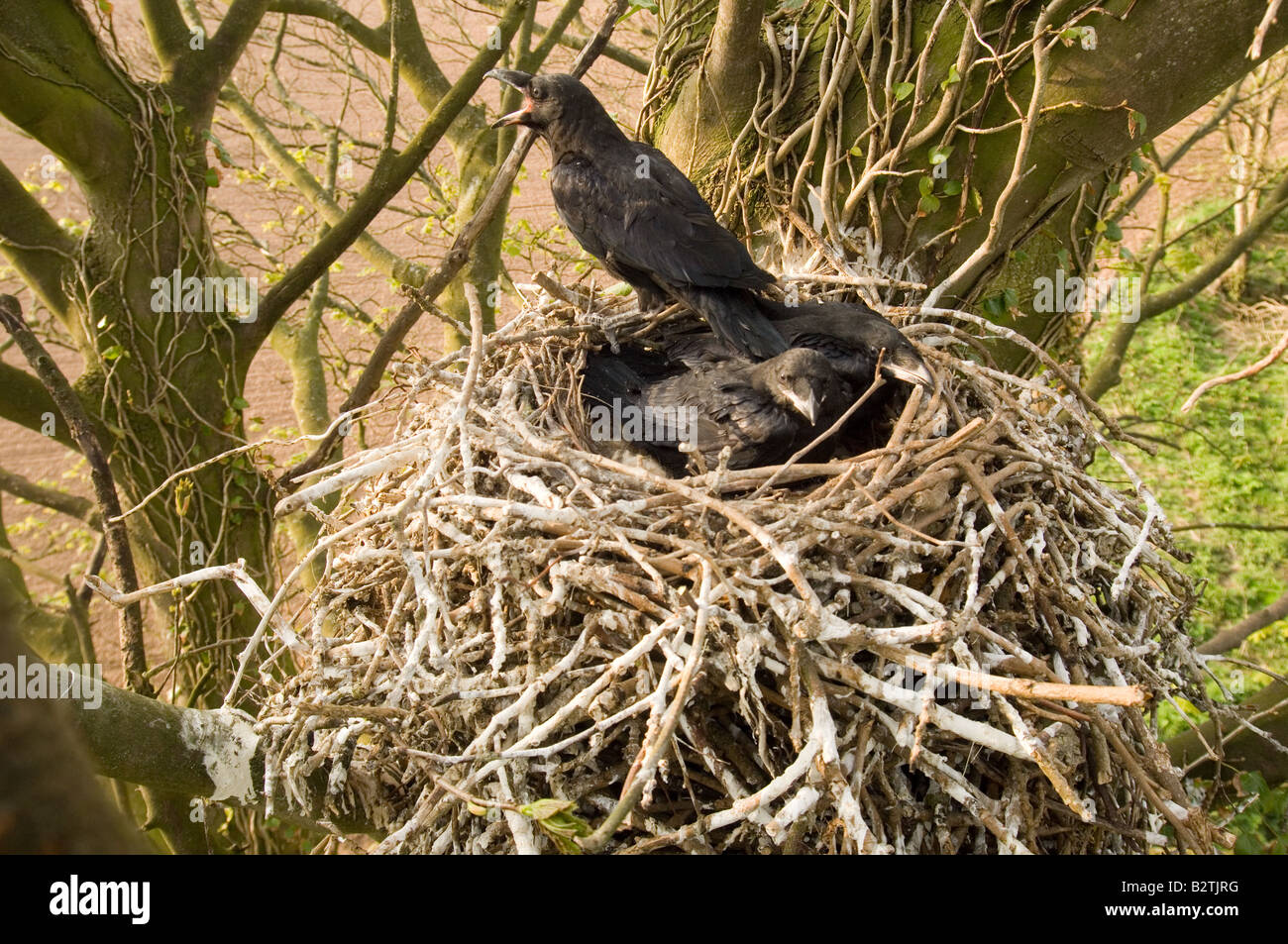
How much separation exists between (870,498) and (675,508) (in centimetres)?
42

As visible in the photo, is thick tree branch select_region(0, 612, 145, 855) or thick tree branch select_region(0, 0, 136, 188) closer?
thick tree branch select_region(0, 612, 145, 855)

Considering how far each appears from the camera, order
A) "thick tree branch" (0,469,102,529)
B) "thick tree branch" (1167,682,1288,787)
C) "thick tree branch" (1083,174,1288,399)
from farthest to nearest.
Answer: "thick tree branch" (1083,174,1288,399) < "thick tree branch" (0,469,102,529) < "thick tree branch" (1167,682,1288,787)

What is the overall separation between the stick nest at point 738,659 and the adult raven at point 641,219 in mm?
720

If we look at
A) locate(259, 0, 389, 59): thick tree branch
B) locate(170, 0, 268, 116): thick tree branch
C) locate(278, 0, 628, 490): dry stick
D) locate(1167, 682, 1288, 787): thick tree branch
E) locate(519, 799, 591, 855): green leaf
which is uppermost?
locate(259, 0, 389, 59): thick tree branch

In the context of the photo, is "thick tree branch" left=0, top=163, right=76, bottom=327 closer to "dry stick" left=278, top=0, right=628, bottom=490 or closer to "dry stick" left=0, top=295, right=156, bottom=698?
"dry stick" left=0, top=295, right=156, bottom=698

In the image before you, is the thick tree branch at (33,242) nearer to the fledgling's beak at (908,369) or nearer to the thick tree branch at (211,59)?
the thick tree branch at (211,59)

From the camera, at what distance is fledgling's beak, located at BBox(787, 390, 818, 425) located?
2576 mm

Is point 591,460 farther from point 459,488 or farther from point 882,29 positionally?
point 882,29

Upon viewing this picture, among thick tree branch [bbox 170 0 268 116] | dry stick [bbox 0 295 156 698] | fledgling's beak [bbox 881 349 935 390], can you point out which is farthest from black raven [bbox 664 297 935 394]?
thick tree branch [bbox 170 0 268 116]

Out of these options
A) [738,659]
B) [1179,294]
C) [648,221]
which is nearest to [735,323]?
[648,221]

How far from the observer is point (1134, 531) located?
2.37m

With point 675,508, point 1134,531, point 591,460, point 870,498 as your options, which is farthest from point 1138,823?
point 591,460

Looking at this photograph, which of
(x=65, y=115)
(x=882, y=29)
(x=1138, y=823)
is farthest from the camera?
(x=65, y=115)

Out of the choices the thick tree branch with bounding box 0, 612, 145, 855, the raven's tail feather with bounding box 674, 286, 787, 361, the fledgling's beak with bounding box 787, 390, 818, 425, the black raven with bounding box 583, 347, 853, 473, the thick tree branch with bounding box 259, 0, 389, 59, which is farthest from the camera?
the thick tree branch with bounding box 259, 0, 389, 59
